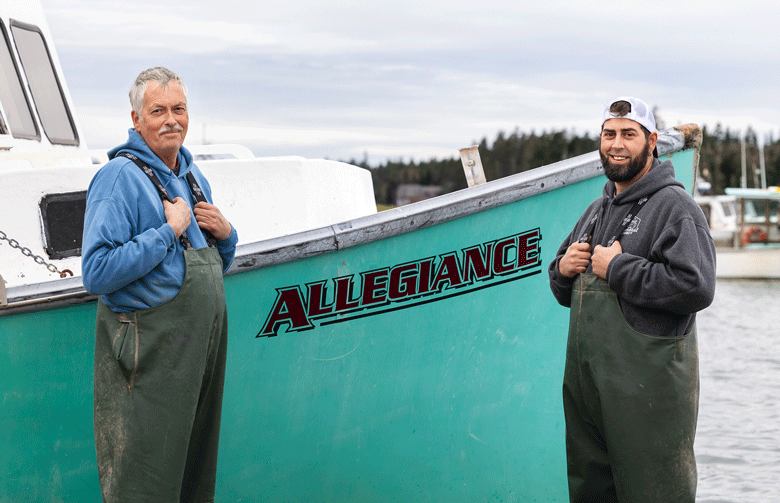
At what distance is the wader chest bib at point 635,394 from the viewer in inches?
121

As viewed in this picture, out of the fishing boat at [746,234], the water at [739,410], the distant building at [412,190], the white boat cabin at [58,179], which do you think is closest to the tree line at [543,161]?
the distant building at [412,190]

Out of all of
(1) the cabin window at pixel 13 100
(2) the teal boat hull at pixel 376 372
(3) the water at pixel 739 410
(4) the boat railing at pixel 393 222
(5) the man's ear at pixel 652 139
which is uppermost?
(1) the cabin window at pixel 13 100

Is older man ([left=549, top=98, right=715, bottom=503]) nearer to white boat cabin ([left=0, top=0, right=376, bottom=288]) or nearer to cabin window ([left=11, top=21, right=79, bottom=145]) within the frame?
white boat cabin ([left=0, top=0, right=376, bottom=288])

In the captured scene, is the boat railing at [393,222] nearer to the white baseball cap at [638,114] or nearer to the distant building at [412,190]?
the white baseball cap at [638,114]

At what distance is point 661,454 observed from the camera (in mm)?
3131

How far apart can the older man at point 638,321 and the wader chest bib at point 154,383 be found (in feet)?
4.75

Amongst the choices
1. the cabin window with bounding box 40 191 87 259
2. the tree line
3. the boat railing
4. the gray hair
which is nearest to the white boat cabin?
the cabin window with bounding box 40 191 87 259

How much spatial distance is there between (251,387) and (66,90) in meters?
3.71

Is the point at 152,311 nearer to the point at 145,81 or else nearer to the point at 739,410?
the point at 145,81

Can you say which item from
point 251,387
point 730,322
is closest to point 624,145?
point 251,387

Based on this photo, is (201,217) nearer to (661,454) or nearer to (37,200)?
(37,200)

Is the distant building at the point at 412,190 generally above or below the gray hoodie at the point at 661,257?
below

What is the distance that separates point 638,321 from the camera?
3.09 meters

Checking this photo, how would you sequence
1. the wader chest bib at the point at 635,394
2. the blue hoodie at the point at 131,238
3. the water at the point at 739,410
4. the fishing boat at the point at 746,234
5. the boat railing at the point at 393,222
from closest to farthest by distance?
the blue hoodie at the point at 131,238 → the wader chest bib at the point at 635,394 → the boat railing at the point at 393,222 → the water at the point at 739,410 → the fishing boat at the point at 746,234
